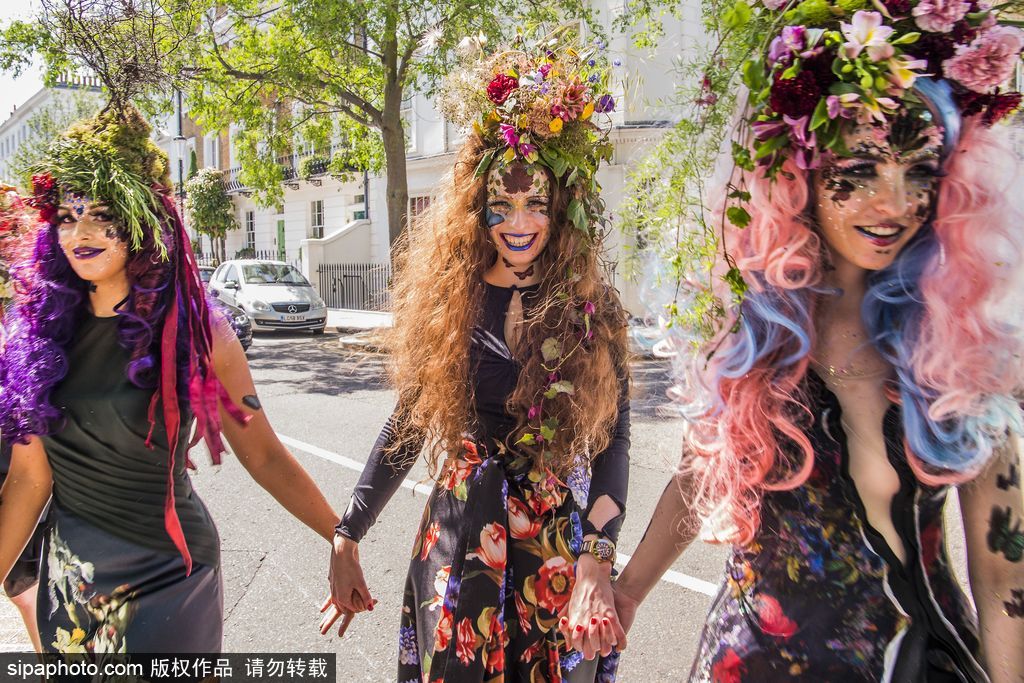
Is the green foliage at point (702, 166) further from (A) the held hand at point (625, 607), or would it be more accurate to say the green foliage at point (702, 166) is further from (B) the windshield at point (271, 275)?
(B) the windshield at point (271, 275)

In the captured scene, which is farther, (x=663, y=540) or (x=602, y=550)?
(x=602, y=550)

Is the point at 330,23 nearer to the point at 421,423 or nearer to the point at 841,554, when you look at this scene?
the point at 421,423

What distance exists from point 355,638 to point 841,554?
8.62ft

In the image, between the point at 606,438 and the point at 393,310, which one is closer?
the point at 606,438

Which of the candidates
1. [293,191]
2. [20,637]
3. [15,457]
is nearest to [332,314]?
[293,191]

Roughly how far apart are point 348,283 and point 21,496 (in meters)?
19.4

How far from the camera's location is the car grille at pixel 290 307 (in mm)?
15531

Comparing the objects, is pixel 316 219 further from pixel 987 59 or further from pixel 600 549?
pixel 987 59

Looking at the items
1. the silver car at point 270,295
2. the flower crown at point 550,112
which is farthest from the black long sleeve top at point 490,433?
the silver car at point 270,295

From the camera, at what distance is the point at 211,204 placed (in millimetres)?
27703

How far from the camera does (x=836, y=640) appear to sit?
1323mm

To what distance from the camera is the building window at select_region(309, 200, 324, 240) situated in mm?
25562

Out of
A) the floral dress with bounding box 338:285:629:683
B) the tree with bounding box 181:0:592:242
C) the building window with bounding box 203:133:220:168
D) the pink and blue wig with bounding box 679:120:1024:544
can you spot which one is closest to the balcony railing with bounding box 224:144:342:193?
the building window with bounding box 203:133:220:168

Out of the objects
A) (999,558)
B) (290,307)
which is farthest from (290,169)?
(999,558)
